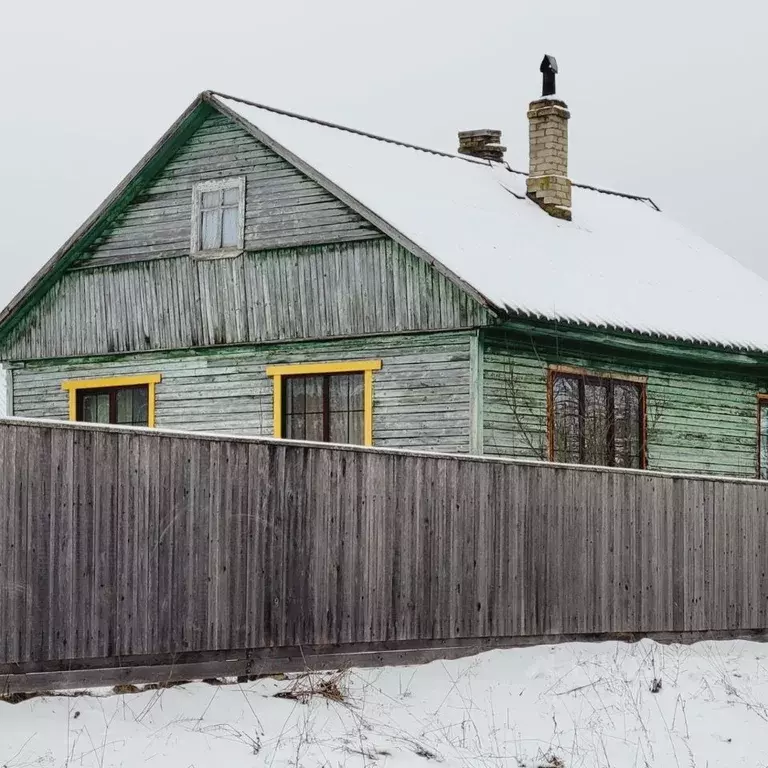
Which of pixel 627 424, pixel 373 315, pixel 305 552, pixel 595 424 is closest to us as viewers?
pixel 305 552

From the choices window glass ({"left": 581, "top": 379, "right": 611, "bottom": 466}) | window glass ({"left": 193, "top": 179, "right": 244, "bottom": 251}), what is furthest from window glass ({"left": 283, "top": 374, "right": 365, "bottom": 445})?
window glass ({"left": 581, "top": 379, "right": 611, "bottom": 466})

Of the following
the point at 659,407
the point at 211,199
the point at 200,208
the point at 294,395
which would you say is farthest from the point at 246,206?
the point at 659,407

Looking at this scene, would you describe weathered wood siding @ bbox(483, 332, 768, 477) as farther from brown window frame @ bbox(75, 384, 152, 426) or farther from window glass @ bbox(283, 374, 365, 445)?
brown window frame @ bbox(75, 384, 152, 426)

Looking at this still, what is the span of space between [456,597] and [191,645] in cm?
280

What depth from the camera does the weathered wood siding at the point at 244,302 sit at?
18266 millimetres

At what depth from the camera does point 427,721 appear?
9992 mm

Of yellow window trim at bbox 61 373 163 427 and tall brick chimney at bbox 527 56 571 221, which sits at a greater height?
tall brick chimney at bbox 527 56 571 221

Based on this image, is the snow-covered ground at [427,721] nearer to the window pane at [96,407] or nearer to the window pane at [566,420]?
the window pane at [566,420]

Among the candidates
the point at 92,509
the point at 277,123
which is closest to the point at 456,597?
the point at 92,509

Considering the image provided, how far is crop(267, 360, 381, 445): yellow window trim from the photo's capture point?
61.1 ft

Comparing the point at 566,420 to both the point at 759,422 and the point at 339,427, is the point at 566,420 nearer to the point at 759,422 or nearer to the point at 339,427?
the point at 339,427

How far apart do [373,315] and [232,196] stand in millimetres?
2978

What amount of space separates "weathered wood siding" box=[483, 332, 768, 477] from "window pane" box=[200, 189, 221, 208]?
15.3 feet

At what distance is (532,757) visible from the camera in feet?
30.7
